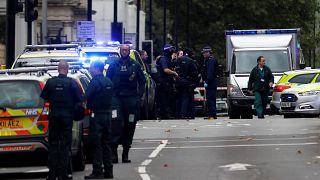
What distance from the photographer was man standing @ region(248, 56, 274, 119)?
111ft

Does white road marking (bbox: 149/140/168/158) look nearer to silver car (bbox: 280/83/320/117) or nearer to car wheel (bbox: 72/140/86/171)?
car wheel (bbox: 72/140/86/171)

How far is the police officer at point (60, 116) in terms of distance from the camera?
1708 cm

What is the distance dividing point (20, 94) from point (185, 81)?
578 inches

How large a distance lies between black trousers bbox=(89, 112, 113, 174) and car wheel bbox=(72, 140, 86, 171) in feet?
2.81

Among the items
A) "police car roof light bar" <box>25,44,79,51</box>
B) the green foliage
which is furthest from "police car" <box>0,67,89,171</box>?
the green foliage

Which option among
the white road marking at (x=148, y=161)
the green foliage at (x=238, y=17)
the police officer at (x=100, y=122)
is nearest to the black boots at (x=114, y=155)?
the white road marking at (x=148, y=161)

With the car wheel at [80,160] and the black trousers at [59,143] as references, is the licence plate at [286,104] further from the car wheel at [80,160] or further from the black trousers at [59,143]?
the black trousers at [59,143]

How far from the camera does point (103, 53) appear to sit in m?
29.7

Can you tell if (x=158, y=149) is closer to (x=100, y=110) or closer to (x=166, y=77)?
(x=100, y=110)

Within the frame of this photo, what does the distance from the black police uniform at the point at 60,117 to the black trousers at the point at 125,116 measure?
10.1 feet

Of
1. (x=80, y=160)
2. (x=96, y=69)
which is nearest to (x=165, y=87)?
(x=80, y=160)

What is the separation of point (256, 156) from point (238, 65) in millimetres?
19365

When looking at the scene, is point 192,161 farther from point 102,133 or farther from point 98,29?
point 98,29

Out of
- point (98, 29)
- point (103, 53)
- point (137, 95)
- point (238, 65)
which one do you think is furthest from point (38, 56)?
point (98, 29)
